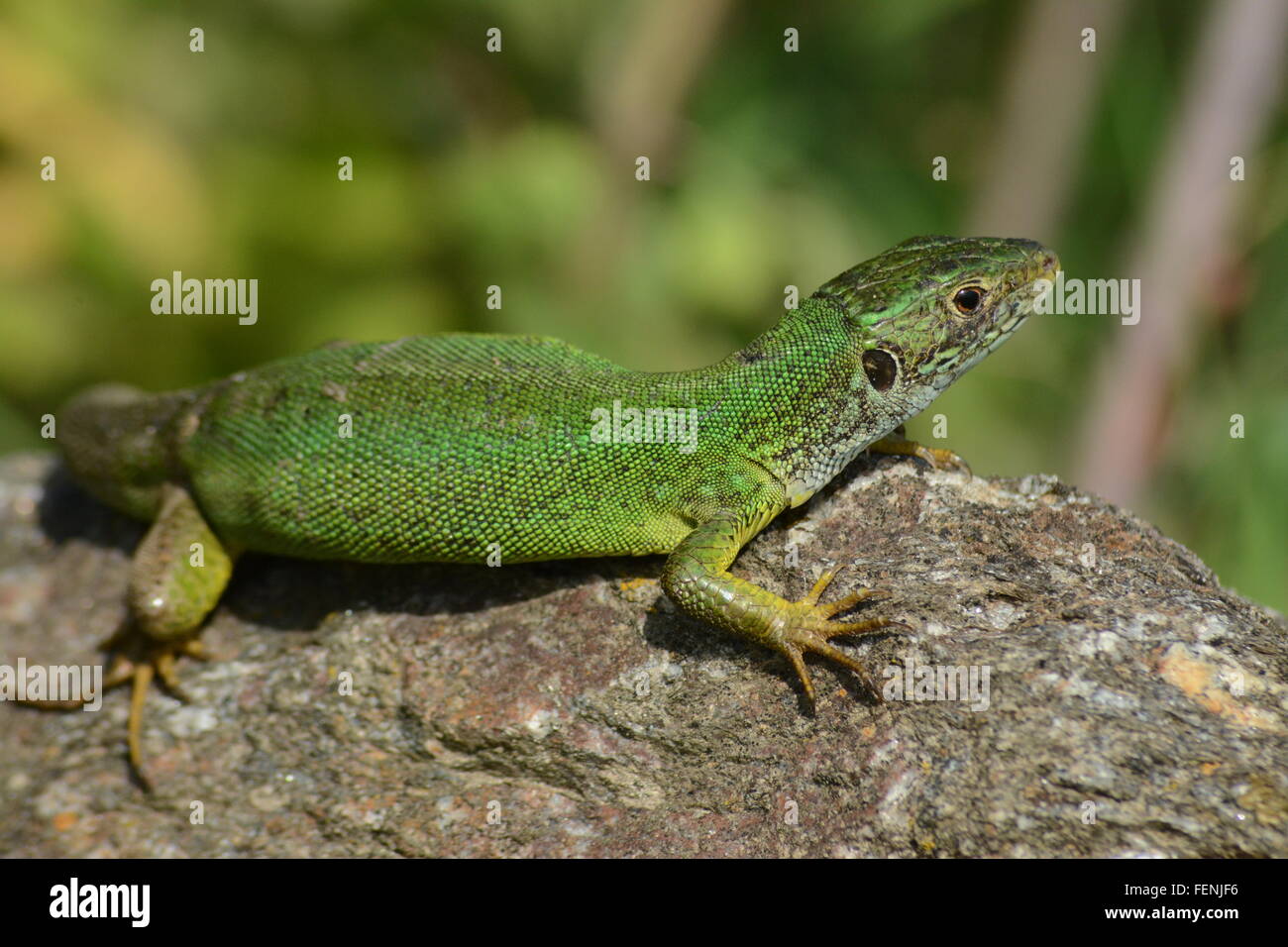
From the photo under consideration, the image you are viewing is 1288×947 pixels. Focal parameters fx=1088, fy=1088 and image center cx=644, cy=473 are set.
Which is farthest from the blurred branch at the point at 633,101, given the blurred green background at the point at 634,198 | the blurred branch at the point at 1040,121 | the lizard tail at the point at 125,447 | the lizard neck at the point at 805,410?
the lizard neck at the point at 805,410

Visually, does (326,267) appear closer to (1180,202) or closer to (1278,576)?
(1180,202)

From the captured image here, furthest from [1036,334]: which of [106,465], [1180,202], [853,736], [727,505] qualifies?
[106,465]

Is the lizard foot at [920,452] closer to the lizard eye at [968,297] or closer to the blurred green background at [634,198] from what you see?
the lizard eye at [968,297]

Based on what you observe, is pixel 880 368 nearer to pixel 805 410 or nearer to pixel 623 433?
pixel 805 410

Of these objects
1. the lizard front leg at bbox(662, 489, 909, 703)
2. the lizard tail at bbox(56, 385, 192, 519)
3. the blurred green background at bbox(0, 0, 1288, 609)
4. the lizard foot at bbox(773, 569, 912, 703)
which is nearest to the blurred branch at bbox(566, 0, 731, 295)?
the blurred green background at bbox(0, 0, 1288, 609)

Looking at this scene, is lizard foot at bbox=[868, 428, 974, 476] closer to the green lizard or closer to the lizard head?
the green lizard
